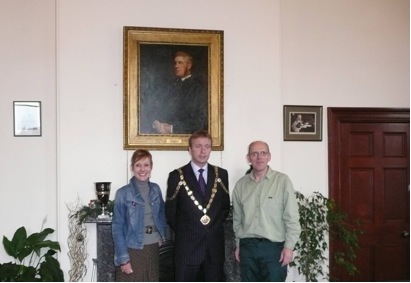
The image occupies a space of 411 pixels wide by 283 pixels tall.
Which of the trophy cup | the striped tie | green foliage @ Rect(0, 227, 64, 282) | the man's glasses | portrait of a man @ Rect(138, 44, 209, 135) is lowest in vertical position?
green foliage @ Rect(0, 227, 64, 282)

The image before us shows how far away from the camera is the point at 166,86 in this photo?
425 centimetres

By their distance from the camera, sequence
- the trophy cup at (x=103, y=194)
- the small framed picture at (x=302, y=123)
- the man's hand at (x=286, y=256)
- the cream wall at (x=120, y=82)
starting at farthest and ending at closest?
the small framed picture at (x=302, y=123) → the cream wall at (x=120, y=82) → the trophy cup at (x=103, y=194) → the man's hand at (x=286, y=256)

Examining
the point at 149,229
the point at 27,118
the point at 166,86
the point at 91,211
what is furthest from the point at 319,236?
the point at 27,118

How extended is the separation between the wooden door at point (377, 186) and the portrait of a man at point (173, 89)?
4.62ft

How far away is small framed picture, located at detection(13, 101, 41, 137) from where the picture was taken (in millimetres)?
4312

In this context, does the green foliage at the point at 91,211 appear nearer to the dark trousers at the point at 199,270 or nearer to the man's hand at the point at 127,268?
the man's hand at the point at 127,268

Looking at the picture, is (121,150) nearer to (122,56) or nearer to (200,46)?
(122,56)

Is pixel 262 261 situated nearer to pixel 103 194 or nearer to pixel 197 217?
pixel 197 217

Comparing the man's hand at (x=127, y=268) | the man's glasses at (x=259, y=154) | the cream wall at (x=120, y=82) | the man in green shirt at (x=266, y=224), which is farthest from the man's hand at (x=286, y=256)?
the cream wall at (x=120, y=82)

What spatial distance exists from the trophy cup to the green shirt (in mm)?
1093

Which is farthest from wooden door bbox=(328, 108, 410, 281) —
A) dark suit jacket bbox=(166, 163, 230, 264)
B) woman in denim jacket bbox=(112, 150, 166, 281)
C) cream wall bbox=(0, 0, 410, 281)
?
woman in denim jacket bbox=(112, 150, 166, 281)

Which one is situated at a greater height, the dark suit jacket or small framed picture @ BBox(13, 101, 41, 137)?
small framed picture @ BBox(13, 101, 41, 137)

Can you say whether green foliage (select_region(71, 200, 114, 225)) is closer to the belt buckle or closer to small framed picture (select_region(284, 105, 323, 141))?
the belt buckle

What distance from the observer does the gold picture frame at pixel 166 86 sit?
4176mm
